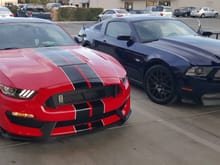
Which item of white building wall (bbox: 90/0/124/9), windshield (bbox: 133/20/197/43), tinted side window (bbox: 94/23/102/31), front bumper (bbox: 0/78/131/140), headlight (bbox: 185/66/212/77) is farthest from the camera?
white building wall (bbox: 90/0/124/9)

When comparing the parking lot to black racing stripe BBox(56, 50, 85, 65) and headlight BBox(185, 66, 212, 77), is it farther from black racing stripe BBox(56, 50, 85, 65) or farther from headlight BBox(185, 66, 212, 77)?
black racing stripe BBox(56, 50, 85, 65)

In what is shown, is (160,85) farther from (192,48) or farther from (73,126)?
(73,126)

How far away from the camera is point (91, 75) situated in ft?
12.9

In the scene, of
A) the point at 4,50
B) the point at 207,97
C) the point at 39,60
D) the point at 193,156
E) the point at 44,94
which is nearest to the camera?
the point at 44,94

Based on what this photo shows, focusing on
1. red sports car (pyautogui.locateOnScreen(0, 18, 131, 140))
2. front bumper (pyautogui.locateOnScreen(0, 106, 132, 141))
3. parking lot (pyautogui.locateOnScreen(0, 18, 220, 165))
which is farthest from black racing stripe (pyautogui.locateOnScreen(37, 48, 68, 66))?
parking lot (pyautogui.locateOnScreen(0, 18, 220, 165))

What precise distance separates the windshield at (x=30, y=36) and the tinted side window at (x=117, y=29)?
1.62 meters

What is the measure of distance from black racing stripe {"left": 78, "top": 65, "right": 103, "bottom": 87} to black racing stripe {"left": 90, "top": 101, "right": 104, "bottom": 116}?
0.68ft

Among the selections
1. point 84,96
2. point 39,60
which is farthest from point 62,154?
point 39,60

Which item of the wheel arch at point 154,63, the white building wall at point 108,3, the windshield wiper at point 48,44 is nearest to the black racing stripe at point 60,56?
the windshield wiper at point 48,44

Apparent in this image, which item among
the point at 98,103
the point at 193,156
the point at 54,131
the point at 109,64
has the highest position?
the point at 109,64

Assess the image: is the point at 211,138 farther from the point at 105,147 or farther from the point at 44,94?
the point at 44,94

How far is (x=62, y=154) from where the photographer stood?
3.75m

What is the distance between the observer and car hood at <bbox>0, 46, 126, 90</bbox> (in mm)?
3693

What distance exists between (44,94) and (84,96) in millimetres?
455
